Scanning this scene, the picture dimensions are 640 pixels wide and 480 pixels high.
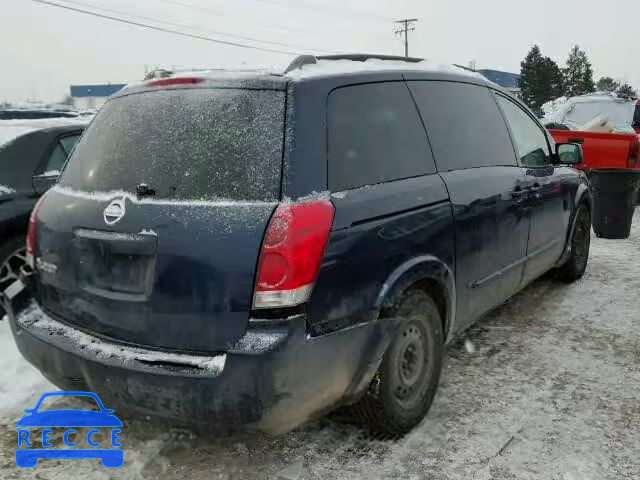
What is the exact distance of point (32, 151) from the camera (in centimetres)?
479

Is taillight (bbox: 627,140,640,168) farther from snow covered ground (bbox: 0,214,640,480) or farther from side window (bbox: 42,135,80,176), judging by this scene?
side window (bbox: 42,135,80,176)

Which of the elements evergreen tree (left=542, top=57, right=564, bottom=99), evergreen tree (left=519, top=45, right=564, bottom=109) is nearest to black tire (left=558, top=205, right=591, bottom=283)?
evergreen tree (left=519, top=45, right=564, bottom=109)

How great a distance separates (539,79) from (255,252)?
71.9 m

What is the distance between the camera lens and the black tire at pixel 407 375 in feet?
8.98

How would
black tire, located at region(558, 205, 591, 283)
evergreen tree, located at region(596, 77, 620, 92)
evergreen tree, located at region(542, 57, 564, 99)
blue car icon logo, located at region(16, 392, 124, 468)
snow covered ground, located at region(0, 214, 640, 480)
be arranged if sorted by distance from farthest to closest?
1. evergreen tree, located at region(596, 77, 620, 92)
2. evergreen tree, located at region(542, 57, 564, 99)
3. black tire, located at region(558, 205, 591, 283)
4. blue car icon logo, located at region(16, 392, 124, 468)
5. snow covered ground, located at region(0, 214, 640, 480)

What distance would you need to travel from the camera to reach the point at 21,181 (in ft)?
15.2

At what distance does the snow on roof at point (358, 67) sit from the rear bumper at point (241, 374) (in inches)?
43.8

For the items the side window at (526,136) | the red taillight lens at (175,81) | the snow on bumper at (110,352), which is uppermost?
the red taillight lens at (175,81)

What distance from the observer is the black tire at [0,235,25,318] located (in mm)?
4453

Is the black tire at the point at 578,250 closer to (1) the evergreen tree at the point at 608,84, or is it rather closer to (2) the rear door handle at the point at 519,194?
(2) the rear door handle at the point at 519,194

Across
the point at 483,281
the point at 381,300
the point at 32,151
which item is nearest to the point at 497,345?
the point at 483,281

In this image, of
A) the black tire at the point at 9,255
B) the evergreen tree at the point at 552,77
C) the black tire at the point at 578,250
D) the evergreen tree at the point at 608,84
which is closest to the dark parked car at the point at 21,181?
the black tire at the point at 9,255

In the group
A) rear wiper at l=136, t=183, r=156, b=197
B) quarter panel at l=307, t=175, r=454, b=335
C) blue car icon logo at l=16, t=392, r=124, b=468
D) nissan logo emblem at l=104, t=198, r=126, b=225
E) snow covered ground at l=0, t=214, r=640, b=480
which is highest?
rear wiper at l=136, t=183, r=156, b=197

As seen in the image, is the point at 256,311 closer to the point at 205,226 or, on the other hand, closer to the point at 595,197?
the point at 205,226
